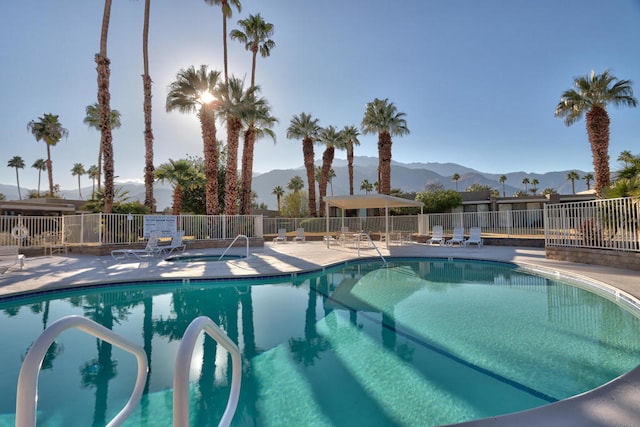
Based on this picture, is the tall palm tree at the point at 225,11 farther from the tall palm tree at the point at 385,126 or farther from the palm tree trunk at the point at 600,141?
the palm tree trunk at the point at 600,141

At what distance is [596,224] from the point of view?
9250 mm

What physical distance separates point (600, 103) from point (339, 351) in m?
21.7

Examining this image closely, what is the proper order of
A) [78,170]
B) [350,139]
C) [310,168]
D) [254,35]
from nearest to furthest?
[254,35] → [310,168] → [350,139] → [78,170]

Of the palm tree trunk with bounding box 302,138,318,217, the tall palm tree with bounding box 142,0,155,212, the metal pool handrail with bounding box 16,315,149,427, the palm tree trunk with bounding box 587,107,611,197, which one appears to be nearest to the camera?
the metal pool handrail with bounding box 16,315,149,427

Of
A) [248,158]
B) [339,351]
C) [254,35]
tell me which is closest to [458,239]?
[339,351]

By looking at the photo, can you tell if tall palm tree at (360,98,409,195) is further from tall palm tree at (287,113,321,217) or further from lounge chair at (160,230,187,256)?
lounge chair at (160,230,187,256)

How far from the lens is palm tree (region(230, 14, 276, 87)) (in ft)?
71.6

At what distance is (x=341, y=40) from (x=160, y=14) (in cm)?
1123

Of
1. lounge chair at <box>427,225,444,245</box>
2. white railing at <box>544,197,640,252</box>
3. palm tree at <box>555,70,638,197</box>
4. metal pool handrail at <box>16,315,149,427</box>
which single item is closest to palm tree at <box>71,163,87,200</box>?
lounge chair at <box>427,225,444,245</box>

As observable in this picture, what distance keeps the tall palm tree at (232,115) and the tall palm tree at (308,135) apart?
9076 mm

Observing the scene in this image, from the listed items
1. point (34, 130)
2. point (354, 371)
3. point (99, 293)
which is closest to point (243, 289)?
point (99, 293)

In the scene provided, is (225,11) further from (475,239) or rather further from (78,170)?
(78,170)

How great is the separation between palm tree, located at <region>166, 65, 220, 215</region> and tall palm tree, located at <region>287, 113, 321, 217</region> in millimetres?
10661

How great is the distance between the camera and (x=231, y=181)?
701 inches
